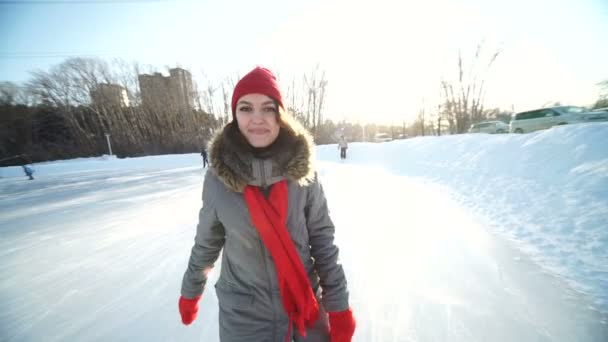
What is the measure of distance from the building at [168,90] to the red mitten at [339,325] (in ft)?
91.4

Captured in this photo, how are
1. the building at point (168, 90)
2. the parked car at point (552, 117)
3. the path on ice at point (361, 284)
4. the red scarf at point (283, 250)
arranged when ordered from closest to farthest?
the red scarf at point (283, 250) → the path on ice at point (361, 284) → the parked car at point (552, 117) → the building at point (168, 90)

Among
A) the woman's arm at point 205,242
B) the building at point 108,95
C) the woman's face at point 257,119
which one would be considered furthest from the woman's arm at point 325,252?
the building at point 108,95

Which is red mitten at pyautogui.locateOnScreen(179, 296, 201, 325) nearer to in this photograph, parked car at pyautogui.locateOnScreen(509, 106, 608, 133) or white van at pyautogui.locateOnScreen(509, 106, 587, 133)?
parked car at pyautogui.locateOnScreen(509, 106, 608, 133)

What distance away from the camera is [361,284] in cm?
214

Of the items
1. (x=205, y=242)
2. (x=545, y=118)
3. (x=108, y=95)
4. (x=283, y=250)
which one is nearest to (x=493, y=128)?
(x=545, y=118)

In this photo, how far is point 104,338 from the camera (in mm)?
1690

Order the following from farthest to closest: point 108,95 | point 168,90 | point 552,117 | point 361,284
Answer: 1. point 168,90
2. point 108,95
3. point 552,117
4. point 361,284

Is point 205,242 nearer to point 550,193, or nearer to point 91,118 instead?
point 550,193

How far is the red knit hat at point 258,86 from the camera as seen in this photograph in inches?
43.6

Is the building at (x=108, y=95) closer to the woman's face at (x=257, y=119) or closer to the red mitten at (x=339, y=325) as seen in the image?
the woman's face at (x=257, y=119)

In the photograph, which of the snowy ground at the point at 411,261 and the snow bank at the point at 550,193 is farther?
the snow bank at the point at 550,193

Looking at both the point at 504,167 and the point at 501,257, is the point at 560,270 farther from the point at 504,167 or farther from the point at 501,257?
the point at 504,167

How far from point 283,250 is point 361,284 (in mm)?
1510

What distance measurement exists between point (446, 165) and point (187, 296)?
8.43 meters
